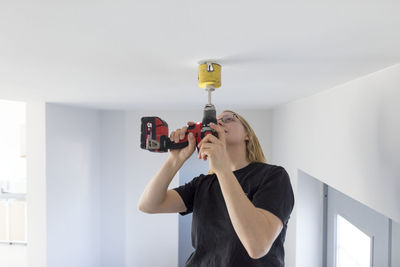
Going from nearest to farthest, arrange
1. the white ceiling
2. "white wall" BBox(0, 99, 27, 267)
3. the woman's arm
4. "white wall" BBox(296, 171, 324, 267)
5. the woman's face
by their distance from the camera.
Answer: the white ceiling < the woman's arm < the woman's face < "white wall" BBox(296, 171, 324, 267) < "white wall" BBox(0, 99, 27, 267)

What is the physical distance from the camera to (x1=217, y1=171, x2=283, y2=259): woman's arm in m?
0.64

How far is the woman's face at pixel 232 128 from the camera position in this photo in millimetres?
921

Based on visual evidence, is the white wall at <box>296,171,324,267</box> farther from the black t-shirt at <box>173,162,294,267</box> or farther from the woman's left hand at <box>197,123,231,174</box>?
the woman's left hand at <box>197,123,231,174</box>

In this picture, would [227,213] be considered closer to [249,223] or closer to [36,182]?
[249,223]

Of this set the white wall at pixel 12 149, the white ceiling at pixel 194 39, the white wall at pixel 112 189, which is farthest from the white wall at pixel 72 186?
the white wall at pixel 12 149

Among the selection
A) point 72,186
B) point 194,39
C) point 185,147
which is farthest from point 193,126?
point 72,186

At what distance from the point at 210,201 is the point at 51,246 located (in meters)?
1.68

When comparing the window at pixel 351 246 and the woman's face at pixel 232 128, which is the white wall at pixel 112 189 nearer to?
the window at pixel 351 246

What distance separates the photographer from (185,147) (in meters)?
0.84

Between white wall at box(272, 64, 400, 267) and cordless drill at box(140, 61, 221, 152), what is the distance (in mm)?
543

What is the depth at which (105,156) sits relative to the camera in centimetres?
279

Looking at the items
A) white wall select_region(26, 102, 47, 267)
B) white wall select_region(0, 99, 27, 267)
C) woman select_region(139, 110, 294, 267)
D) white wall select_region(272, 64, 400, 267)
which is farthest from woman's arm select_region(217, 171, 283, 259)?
white wall select_region(0, 99, 27, 267)

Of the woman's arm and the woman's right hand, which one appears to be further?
the woman's right hand

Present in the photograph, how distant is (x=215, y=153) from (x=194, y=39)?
0.29 m
